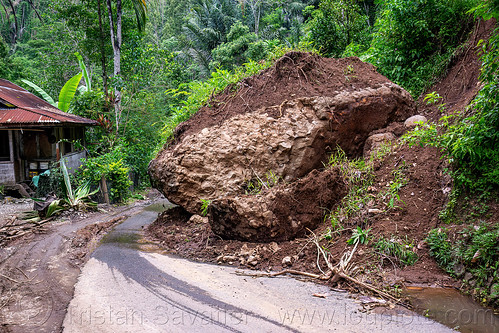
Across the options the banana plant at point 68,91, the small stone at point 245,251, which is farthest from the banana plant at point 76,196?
the small stone at point 245,251

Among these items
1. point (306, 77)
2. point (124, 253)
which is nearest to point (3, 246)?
point (124, 253)

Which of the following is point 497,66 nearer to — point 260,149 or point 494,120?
point 494,120

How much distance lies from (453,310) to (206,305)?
3061 mm

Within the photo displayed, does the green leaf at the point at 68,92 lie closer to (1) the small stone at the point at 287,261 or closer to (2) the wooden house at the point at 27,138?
(2) the wooden house at the point at 27,138

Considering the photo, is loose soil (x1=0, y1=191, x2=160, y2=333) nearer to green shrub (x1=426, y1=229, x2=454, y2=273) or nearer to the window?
green shrub (x1=426, y1=229, x2=454, y2=273)

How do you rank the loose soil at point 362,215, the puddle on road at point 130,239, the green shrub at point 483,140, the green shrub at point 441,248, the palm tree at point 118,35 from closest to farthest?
the green shrub at point 441,248 < the green shrub at point 483,140 < the loose soil at point 362,215 < the puddle on road at point 130,239 < the palm tree at point 118,35

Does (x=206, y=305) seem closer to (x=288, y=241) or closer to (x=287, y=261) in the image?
(x=287, y=261)

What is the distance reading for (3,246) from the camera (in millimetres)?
6996

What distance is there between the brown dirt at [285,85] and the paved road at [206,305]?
4141 millimetres

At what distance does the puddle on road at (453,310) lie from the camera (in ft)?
12.1

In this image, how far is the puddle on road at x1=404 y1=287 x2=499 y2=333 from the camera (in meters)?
3.68

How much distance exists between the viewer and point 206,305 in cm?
427

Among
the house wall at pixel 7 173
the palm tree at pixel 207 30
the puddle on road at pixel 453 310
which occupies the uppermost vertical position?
the palm tree at pixel 207 30

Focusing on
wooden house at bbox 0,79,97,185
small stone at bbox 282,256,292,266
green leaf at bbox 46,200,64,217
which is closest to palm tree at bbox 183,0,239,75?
wooden house at bbox 0,79,97,185
